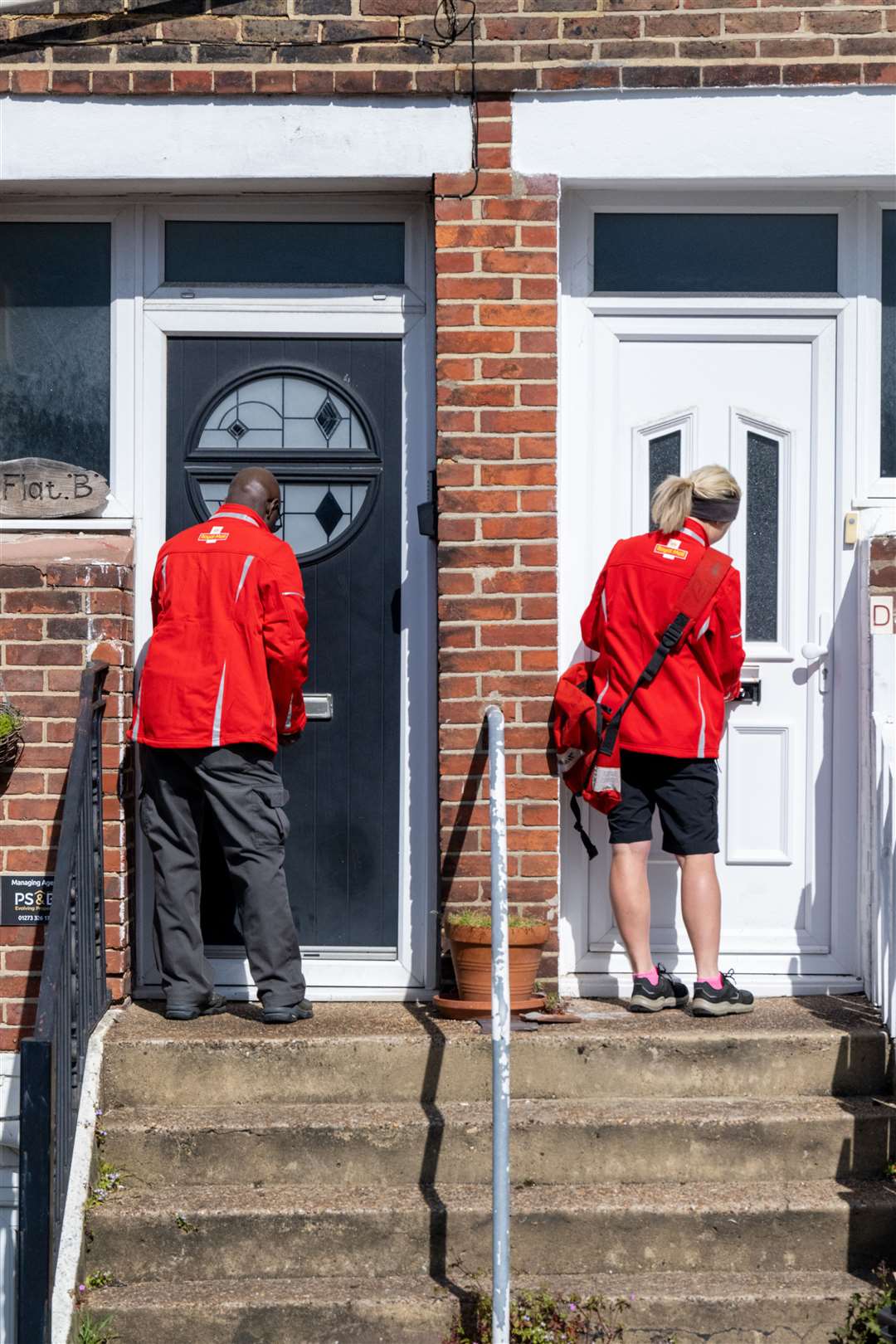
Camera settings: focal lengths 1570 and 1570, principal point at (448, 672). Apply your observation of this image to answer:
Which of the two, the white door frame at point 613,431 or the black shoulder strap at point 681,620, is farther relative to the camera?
the white door frame at point 613,431

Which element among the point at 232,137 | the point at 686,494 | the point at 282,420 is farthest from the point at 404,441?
the point at 232,137

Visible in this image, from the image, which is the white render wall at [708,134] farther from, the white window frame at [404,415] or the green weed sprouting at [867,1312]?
the green weed sprouting at [867,1312]

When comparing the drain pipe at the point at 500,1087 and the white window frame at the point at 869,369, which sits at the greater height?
the white window frame at the point at 869,369

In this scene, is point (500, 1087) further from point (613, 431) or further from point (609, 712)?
point (613, 431)

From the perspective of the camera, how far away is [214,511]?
18.1 ft

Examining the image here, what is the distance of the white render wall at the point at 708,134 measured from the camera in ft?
17.1

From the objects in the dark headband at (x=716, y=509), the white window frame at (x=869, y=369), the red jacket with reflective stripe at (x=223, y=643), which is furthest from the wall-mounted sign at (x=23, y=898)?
the white window frame at (x=869, y=369)

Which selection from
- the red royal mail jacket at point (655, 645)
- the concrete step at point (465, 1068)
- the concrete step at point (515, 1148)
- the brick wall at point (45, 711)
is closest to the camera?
the concrete step at point (515, 1148)

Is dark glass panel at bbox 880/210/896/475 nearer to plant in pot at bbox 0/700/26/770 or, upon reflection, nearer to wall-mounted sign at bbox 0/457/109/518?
wall-mounted sign at bbox 0/457/109/518

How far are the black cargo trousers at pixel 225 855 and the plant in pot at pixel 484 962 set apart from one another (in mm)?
510

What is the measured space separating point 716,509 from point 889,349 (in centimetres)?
98

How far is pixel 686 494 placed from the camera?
5.05 metres

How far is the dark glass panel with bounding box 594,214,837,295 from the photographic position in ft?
17.9

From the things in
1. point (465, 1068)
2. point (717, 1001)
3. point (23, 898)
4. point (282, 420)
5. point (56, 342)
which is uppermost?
point (56, 342)
